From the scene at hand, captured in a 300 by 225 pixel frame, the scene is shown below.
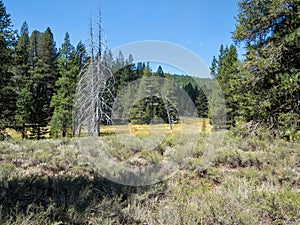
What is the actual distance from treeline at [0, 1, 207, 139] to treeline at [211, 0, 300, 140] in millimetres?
2674

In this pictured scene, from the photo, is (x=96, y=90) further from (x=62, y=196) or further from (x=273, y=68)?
(x=62, y=196)

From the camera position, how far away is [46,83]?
139 ft

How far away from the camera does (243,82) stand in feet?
31.6

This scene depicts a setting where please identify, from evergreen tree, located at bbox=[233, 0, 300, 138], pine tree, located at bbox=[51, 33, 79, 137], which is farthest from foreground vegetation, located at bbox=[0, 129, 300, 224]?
pine tree, located at bbox=[51, 33, 79, 137]

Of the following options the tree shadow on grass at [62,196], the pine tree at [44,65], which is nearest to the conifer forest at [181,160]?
the tree shadow on grass at [62,196]

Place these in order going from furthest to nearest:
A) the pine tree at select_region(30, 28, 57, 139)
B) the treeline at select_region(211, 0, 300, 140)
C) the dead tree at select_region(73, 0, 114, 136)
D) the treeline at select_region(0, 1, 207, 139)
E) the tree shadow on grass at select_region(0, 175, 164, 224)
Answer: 1. the pine tree at select_region(30, 28, 57, 139)
2. the dead tree at select_region(73, 0, 114, 136)
3. the treeline at select_region(0, 1, 207, 139)
4. the treeline at select_region(211, 0, 300, 140)
5. the tree shadow on grass at select_region(0, 175, 164, 224)

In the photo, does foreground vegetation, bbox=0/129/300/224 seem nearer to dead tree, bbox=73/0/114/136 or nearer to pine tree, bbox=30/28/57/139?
dead tree, bbox=73/0/114/136

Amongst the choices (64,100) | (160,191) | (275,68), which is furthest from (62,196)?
(64,100)

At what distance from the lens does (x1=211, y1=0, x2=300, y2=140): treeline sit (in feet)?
27.7

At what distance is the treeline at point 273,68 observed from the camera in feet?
27.7

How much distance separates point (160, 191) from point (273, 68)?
695cm

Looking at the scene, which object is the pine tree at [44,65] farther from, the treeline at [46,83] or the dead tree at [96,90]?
the dead tree at [96,90]

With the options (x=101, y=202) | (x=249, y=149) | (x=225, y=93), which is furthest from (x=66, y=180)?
(x=225, y=93)

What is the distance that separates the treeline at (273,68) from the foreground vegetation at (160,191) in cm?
132
